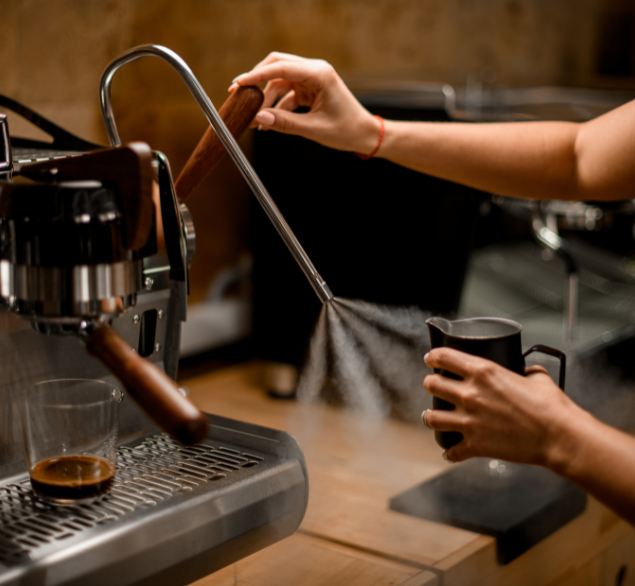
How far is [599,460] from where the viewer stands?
0.55m

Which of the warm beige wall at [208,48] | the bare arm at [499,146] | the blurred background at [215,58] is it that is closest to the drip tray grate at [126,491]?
the bare arm at [499,146]

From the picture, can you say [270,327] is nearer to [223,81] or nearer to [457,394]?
[223,81]

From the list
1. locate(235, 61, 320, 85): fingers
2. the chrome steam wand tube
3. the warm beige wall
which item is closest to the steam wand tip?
the chrome steam wand tube

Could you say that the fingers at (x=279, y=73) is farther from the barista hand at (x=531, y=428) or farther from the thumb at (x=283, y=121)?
the barista hand at (x=531, y=428)

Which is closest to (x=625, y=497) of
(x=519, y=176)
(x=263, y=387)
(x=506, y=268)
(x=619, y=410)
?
(x=519, y=176)

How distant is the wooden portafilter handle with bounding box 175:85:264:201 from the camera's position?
67cm

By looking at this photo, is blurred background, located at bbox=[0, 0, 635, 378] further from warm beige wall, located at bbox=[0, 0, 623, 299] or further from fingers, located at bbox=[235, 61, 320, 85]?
fingers, located at bbox=[235, 61, 320, 85]

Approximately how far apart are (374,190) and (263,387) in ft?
1.43

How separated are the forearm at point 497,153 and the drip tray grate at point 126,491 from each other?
0.44 m

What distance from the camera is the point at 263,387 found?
150 centimetres

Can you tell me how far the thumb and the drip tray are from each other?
0.30m

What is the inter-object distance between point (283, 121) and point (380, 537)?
17.5 inches

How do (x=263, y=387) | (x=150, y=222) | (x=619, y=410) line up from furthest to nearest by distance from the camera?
(x=263, y=387), (x=619, y=410), (x=150, y=222)

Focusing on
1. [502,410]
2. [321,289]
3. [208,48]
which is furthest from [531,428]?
[208,48]
